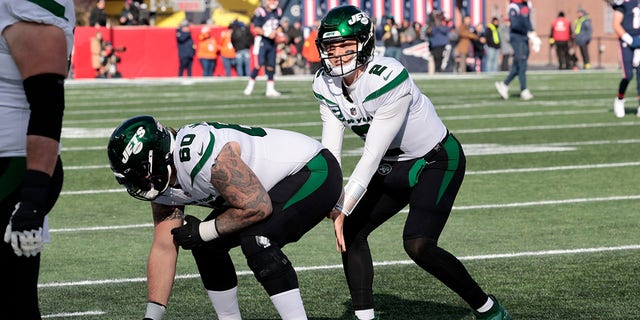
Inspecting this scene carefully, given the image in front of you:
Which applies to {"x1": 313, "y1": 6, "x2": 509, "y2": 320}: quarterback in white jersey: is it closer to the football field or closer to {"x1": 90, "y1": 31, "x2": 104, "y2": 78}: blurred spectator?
the football field

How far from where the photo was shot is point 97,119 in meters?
19.5

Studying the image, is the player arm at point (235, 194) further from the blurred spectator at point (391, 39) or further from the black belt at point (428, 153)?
the blurred spectator at point (391, 39)

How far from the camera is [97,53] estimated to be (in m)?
33.9

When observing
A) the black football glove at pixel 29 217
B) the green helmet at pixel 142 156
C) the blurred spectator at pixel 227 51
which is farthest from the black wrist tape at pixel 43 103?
the blurred spectator at pixel 227 51

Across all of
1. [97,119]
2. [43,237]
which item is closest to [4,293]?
[43,237]

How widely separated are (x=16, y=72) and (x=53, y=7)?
0.24 metres

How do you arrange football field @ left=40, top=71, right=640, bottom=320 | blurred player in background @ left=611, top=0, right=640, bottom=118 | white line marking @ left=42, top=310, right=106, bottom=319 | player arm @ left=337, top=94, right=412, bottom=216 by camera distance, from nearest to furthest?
player arm @ left=337, top=94, right=412, bottom=216, white line marking @ left=42, top=310, right=106, bottom=319, football field @ left=40, top=71, right=640, bottom=320, blurred player in background @ left=611, top=0, right=640, bottom=118

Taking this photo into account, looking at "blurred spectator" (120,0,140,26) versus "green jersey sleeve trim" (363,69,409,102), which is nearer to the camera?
"green jersey sleeve trim" (363,69,409,102)

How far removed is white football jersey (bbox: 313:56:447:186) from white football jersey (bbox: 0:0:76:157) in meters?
1.91

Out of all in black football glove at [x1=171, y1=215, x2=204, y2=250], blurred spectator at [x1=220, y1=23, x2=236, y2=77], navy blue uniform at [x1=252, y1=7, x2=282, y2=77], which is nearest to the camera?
black football glove at [x1=171, y1=215, x2=204, y2=250]

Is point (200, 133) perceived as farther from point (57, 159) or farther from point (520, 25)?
point (520, 25)

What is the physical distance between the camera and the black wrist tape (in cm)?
408

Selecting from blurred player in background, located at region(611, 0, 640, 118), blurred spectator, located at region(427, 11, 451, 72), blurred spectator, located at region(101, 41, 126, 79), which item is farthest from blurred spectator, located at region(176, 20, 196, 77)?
blurred player in background, located at region(611, 0, 640, 118)

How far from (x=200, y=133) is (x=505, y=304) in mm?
2311
